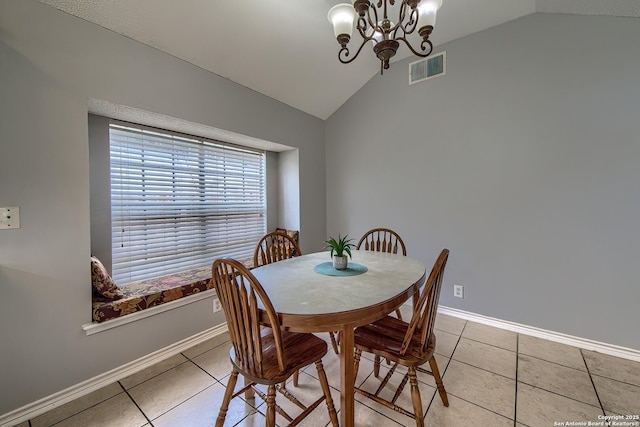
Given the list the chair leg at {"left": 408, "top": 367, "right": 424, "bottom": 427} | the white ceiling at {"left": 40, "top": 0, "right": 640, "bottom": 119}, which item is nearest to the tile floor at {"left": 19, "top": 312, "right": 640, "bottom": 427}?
the chair leg at {"left": 408, "top": 367, "right": 424, "bottom": 427}

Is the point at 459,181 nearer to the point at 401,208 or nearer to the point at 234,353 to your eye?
the point at 401,208

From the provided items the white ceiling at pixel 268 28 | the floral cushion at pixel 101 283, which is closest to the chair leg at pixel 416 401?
the floral cushion at pixel 101 283

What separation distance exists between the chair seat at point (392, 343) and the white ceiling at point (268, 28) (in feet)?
7.77

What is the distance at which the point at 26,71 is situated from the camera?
1442 mm

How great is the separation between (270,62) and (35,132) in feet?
5.81

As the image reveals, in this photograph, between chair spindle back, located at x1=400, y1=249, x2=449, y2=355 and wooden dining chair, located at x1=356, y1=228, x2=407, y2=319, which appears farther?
wooden dining chair, located at x1=356, y1=228, x2=407, y2=319

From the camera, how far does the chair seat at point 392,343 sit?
1.29m

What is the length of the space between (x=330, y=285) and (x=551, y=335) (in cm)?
219

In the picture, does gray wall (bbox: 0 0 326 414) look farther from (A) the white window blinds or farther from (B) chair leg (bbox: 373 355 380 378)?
(B) chair leg (bbox: 373 355 380 378)

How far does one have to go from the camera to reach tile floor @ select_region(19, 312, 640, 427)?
1.44 metres

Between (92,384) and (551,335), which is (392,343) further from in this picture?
(92,384)

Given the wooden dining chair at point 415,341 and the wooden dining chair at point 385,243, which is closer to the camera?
the wooden dining chair at point 415,341

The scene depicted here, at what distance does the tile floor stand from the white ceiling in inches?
94.3

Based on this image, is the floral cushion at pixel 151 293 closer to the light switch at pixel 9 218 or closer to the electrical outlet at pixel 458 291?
the light switch at pixel 9 218
